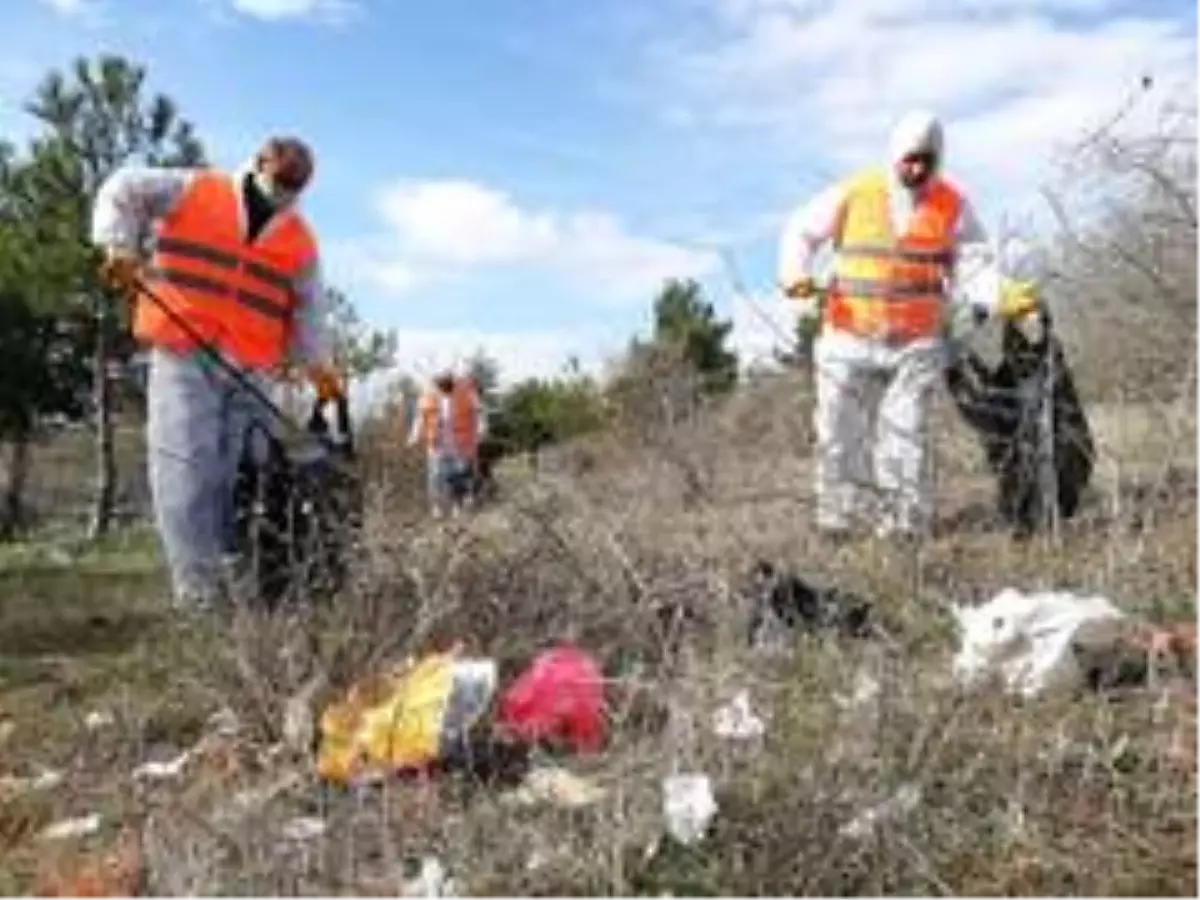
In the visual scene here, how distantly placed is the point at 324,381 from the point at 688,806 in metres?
4.05

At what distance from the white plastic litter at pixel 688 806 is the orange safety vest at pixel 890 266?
15.9 feet

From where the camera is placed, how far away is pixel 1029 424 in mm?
7434

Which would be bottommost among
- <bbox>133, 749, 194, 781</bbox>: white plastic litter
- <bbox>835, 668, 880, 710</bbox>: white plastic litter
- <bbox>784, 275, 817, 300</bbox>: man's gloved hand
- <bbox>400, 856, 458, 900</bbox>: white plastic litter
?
<bbox>400, 856, 458, 900</bbox>: white plastic litter

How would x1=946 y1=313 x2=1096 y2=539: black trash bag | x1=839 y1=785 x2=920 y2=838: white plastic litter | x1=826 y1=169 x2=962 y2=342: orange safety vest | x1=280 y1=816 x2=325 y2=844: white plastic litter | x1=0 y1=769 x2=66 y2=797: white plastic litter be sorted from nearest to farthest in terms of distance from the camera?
x1=839 y1=785 x2=920 y2=838: white plastic litter < x1=280 y1=816 x2=325 y2=844: white plastic litter < x1=0 y1=769 x2=66 y2=797: white plastic litter < x1=946 y1=313 x2=1096 y2=539: black trash bag < x1=826 y1=169 x2=962 y2=342: orange safety vest

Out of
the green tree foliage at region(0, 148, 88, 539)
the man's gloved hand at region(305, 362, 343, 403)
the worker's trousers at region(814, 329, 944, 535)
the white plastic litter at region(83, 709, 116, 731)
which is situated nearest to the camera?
the white plastic litter at region(83, 709, 116, 731)

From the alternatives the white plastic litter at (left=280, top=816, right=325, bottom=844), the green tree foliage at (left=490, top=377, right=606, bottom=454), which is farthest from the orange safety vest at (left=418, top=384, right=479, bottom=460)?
the white plastic litter at (left=280, top=816, right=325, bottom=844)

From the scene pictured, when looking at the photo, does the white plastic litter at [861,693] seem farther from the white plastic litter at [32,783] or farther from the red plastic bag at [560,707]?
the white plastic litter at [32,783]

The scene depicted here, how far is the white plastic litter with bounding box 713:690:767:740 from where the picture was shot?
4211mm

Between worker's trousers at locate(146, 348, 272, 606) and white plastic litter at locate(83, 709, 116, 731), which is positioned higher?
worker's trousers at locate(146, 348, 272, 606)

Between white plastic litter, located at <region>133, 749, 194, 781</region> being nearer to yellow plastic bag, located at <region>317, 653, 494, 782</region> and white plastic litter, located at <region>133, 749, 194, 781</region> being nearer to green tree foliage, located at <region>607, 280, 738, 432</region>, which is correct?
yellow plastic bag, located at <region>317, 653, 494, 782</region>

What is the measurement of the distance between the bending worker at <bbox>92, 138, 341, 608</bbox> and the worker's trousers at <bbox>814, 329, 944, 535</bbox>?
1.70m

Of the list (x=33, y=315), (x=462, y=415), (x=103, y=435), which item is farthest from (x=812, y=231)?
(x=33, y=315)

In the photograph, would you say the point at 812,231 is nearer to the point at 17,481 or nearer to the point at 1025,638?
the point at 1025,638

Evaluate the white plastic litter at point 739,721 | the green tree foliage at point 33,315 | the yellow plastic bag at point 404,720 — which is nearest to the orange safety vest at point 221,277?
the yellow plastic bag at point 404,720
